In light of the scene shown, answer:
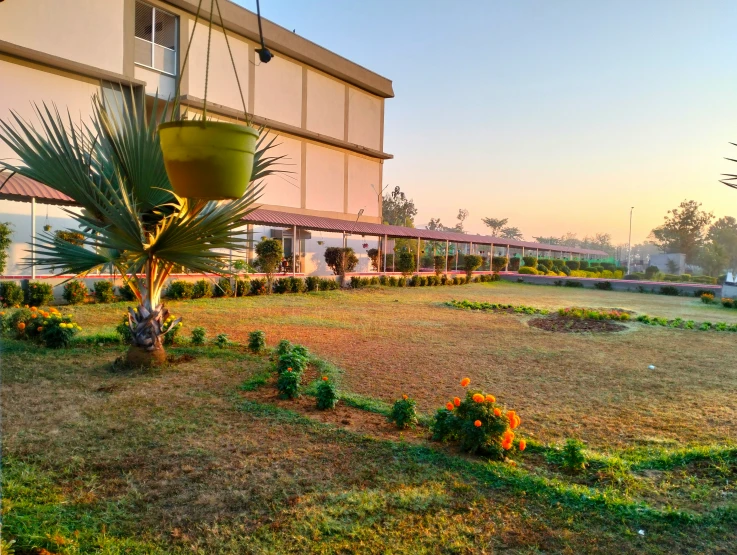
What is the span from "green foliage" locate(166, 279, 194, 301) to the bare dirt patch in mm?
10169

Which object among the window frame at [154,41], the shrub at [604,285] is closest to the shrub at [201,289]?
→ the window frame at [154,41]

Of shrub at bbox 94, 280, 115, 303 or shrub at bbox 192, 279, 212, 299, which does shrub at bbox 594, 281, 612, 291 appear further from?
shrub at bbox 94, 280, 115, 303

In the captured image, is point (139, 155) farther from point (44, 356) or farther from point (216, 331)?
point (216, 331)

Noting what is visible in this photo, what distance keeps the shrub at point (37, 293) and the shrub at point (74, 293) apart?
19.0 inches

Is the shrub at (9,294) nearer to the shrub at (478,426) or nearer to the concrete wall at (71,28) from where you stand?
the concrete wall at (71,28)

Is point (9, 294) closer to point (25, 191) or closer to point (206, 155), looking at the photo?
point (25, 191)

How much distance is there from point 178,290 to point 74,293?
2853 mm

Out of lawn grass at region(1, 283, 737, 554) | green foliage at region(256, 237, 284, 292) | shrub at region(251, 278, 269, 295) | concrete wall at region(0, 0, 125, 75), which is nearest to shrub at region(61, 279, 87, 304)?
shrub at region(251, 278, 269, 295)

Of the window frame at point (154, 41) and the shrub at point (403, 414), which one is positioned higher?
the window frame at point (154, 41)

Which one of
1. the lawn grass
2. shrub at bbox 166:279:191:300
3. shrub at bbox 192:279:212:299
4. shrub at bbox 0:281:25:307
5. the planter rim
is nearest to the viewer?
the planter rim

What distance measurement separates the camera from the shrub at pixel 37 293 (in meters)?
11.8

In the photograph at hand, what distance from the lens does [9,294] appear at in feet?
37.2

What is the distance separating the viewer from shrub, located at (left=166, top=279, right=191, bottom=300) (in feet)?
48.1

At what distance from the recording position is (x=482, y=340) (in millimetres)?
9367
